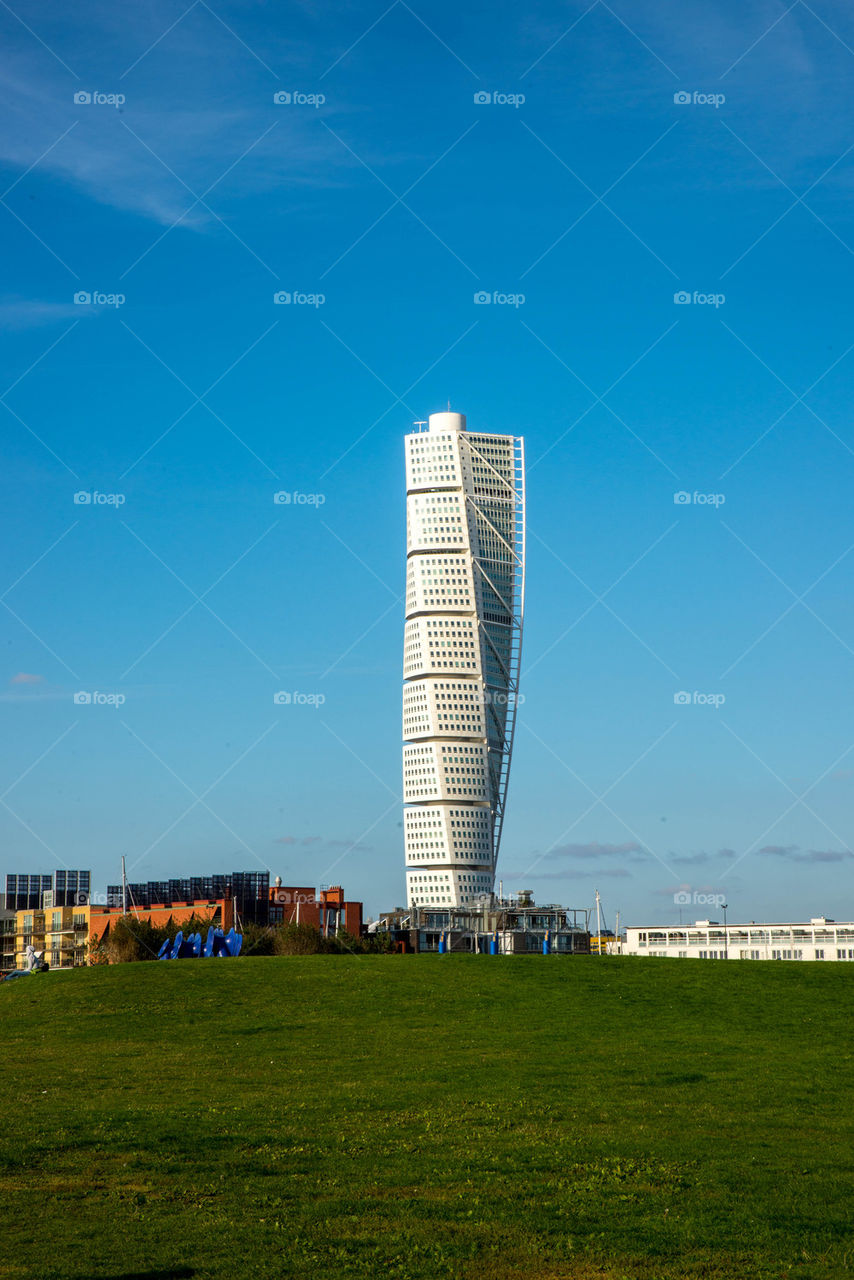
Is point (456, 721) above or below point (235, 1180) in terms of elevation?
above

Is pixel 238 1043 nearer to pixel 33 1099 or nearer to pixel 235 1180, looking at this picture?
pixel 33 1099

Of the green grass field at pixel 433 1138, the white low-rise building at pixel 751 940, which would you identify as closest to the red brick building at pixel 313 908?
the white low-rise building at pixel 751 940

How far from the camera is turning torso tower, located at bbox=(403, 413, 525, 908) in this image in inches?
7589

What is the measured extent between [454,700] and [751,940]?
53.1 m

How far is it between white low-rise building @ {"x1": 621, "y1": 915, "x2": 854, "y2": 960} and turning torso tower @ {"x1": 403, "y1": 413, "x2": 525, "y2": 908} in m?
28.1

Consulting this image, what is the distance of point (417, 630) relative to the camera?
631 feet

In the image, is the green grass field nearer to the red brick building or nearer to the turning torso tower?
the red brick building

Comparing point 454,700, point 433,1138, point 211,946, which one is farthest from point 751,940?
point 433,1138

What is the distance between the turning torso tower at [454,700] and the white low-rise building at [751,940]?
28147mm

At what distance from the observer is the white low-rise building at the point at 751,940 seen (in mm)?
160125

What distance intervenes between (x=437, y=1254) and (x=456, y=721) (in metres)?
179

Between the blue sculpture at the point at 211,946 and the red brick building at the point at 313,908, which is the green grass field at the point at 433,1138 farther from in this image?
the red brick building at the point at 313,908

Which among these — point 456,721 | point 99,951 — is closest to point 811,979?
point 99,951

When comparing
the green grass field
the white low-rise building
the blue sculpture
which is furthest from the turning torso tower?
the green grass field
